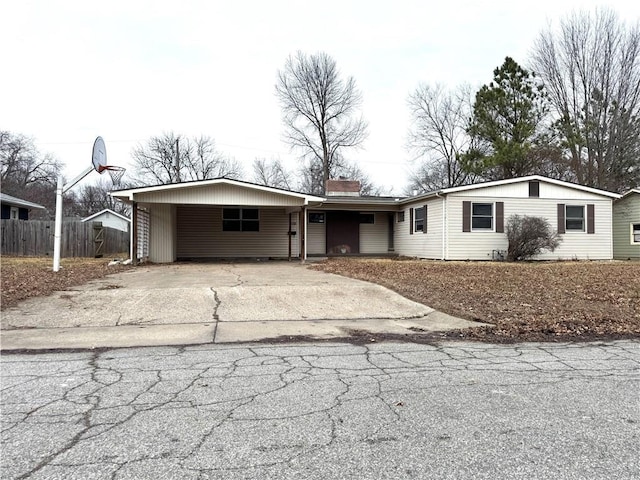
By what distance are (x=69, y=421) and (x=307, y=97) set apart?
34874 millimetres

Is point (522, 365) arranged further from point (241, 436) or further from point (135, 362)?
point (135, 362)

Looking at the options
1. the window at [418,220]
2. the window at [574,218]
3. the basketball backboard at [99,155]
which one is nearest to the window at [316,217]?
the window at [418,220]

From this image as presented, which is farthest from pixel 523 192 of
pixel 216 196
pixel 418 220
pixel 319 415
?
pixel 319 415

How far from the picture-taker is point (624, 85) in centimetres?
2591

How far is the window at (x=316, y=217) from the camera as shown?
2203 centimetres

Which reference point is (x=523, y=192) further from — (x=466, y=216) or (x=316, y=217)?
(x=316, y=217)

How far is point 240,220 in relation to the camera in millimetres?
20625

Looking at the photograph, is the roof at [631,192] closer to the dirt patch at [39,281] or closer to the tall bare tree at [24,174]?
the dirt patch at [39,281]

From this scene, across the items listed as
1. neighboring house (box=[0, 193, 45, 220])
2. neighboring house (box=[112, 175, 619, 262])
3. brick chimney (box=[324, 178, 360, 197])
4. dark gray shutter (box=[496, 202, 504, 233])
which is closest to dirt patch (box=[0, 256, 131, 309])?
neighboring house (box=[112, 175, 619, 262])

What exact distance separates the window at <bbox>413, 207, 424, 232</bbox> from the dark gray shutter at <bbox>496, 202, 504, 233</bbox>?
3.05 meters

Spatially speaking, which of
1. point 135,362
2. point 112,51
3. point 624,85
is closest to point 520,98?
point 624,85

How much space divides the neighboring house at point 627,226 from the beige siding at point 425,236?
906cm

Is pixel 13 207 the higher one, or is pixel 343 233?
pixel 13 207

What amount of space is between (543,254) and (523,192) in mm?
2574
